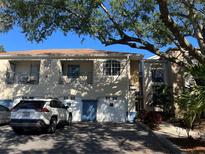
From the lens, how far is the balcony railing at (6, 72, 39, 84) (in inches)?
1042

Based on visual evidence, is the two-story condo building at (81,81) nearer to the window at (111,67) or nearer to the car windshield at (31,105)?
the window at (111,67)

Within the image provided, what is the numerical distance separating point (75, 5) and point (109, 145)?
24.2ft

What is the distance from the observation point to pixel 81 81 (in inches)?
1026

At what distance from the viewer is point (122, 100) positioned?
25047mm

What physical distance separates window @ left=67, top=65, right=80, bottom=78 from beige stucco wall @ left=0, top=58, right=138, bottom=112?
112 cm

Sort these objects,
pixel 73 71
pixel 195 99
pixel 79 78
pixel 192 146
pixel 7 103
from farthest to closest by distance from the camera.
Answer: pixel 73 71 < pixel 79 78 < pixel 7 103 < pixel 192 146 < pixel 195 99

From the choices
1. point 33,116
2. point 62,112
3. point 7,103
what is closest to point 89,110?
point 7,103

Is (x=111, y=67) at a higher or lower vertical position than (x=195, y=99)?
higher

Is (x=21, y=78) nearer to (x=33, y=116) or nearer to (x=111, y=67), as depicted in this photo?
(x=111, y=67)

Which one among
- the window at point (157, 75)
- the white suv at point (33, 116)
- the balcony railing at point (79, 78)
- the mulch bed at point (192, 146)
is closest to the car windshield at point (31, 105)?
the white suv at point (33, 116)

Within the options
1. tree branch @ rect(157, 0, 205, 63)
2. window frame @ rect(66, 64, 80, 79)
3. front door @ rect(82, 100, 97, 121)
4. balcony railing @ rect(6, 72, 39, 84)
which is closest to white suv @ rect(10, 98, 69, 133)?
tree branch @ rect(157, 0, 205, 63)

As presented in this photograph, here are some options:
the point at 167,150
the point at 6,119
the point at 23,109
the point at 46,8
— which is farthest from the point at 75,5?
the point at 6,119

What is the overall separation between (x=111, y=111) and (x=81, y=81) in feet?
12.8

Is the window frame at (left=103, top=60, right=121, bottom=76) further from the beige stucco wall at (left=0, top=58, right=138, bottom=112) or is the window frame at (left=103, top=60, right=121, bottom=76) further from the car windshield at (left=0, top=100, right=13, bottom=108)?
the car windshield at (left=0, top=100, right=13, bottom=108)
